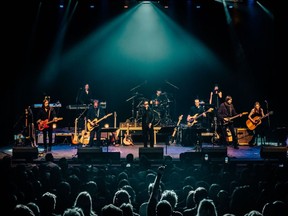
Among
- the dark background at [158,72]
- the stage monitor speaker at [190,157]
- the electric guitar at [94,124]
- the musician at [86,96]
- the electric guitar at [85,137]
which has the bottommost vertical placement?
the stage monitor speaker at [190,157]

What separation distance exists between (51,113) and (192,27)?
9.82m

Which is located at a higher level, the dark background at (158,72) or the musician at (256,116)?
the dark background at (158,72)

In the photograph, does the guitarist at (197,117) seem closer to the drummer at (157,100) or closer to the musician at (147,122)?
the drummer at (157,100)

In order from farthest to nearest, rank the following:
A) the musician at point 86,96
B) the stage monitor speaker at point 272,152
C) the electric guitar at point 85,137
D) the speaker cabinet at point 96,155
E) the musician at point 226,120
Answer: the musician at point 86,96, the electric guitar at point 85,137, the musician at point 226,120, the stage monitor speaker at point 272,152, the speaker cabinet at point 96,155

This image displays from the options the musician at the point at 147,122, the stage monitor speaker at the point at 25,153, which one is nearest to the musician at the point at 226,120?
the musician at the point at 147,122

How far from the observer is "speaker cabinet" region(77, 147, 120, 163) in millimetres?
13438

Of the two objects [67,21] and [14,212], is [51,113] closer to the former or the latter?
[67,21]

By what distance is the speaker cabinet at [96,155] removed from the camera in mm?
13438

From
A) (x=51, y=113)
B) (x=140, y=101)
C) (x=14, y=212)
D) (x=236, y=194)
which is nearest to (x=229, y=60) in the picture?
(x=140, y=101)

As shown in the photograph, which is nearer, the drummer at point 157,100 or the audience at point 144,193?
the audience at point 144,193

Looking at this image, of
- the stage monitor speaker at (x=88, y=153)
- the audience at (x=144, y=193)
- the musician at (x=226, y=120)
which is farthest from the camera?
the musician at (x=226, y=120)

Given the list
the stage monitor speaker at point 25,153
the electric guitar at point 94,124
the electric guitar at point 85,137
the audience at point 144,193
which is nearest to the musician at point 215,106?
the electric guitar at point 94,124

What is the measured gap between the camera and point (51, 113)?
16.5 metres

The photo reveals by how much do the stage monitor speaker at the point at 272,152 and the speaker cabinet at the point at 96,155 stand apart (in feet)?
17.1
